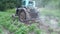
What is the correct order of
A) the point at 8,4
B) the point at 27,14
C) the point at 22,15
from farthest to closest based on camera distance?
the point at 8,4
the point at 22,15
the point at 27,14

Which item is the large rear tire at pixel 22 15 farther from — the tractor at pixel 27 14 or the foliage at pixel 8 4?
the foliage at pixel 8 4

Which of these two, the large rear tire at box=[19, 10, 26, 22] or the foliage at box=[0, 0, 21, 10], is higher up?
the large rear tire at box=[19, 10, 26, 22]

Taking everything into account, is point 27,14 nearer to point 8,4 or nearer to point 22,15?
point 22,15

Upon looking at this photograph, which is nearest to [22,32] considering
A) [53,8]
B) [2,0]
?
[53,8]

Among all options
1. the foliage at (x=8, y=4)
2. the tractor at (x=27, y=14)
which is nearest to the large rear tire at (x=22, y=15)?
the tractor at (x=27, y=14)

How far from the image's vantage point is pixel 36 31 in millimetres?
6141

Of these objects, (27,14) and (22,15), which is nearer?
(27,14)

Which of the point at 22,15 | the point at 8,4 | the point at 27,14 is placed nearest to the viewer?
the point at 27,14

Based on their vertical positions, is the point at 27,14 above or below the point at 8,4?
above

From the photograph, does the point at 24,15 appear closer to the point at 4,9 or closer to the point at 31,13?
the point at 31,13

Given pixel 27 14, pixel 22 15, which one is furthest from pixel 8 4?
pixel 27 14

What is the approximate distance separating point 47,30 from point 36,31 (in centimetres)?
107

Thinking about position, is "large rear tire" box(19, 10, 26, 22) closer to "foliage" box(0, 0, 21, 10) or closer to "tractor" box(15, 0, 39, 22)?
"tractor" box(15, 0, 39, 22)

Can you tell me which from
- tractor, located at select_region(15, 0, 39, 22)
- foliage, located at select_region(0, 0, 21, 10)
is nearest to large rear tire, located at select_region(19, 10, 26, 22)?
tractor, located at select_region(15, 0, 39, 22)
